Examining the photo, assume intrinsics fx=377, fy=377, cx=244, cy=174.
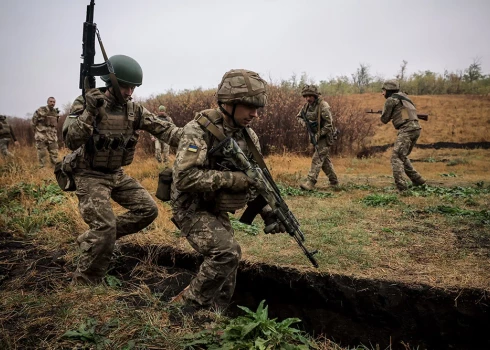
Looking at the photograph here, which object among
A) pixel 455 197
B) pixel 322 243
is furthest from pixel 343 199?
pixel 322 243

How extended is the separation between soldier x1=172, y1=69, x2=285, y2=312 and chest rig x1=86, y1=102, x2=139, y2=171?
0.82m

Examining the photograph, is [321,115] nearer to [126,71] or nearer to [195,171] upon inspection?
[126,71]

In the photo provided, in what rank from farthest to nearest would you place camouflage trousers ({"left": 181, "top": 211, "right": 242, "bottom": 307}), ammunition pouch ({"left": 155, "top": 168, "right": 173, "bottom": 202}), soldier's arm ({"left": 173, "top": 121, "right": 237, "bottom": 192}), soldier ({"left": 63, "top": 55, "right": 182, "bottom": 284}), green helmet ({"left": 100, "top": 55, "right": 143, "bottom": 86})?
green helmet ({"left": 100, "top": 55, "right": 143, "bottom": 86}), soldier ({"left": 63, "top": 55, "right": 182, "bottom": 284}), ammunition pouch ({"left": 155, "top": 168, "right": 173, "bottom": 202}), camouflage trousers ({"left": 181, "top": 211, "right": 242, "bottom": 307}), soldier's arm ({"left": 173, "top": 121, "right": 237, "bottom": 192})

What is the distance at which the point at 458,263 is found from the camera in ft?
13.3

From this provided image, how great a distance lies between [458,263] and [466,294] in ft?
2.02

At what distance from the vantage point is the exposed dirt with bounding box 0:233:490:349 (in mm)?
3537

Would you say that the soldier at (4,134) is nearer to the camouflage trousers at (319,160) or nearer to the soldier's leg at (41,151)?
the soldier's leg at (41,151)

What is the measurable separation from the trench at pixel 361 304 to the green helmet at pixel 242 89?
2.01 m

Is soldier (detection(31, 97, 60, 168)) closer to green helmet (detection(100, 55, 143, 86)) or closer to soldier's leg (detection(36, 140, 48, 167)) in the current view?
soldier's leg (detection(36, 140, 48, 167))

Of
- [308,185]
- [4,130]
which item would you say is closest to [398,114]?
[308,185]

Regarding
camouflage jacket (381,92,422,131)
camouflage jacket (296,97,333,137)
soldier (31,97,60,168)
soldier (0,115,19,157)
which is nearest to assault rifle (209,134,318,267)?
camouflage jacket (296,97,333,137)

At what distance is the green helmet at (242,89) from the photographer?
2.94 m

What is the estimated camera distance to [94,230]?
3396 millimetres

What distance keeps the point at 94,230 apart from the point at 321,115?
5871 mm
